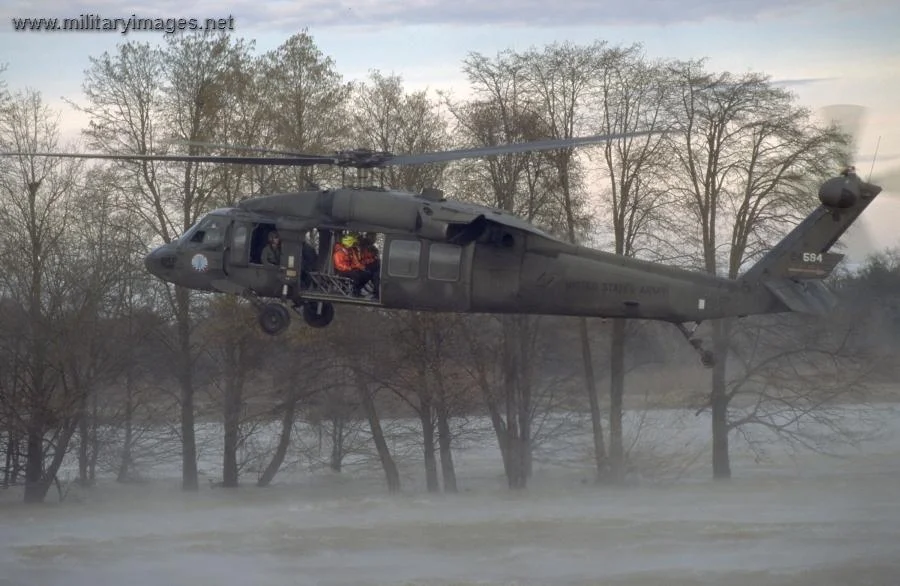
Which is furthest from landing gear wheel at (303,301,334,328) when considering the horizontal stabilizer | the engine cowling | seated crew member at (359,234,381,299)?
the engine cowling

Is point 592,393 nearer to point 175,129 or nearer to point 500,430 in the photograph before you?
point 500,430

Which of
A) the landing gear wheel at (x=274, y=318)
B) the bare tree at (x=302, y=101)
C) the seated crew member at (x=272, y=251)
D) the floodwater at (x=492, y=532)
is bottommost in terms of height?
the floodwater at (x=492, y=532)

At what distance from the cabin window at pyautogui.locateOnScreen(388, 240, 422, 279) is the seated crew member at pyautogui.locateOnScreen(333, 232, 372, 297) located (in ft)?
1.59

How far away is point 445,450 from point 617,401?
5.28m

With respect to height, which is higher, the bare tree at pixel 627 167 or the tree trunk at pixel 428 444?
the bare tree at pixel 627 167

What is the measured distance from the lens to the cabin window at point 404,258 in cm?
1531

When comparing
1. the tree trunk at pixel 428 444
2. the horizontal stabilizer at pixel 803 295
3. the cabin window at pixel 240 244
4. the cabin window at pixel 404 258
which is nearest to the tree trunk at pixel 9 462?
the tree trunk at pixel 428 444

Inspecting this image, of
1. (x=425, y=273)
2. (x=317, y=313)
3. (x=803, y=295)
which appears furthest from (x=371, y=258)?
(x=803, y=295)

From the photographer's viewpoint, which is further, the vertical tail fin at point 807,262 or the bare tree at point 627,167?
the bare tree at point 627,167

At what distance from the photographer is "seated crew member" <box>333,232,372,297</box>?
15.7 meters

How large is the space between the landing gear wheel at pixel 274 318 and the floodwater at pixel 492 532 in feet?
12.1

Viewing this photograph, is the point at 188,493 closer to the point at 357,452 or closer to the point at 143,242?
the point at 357,452

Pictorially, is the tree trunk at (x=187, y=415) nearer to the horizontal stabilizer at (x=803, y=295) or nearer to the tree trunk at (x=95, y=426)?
the tree trunk at (x=95, y=426)

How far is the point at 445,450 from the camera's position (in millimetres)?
29641
